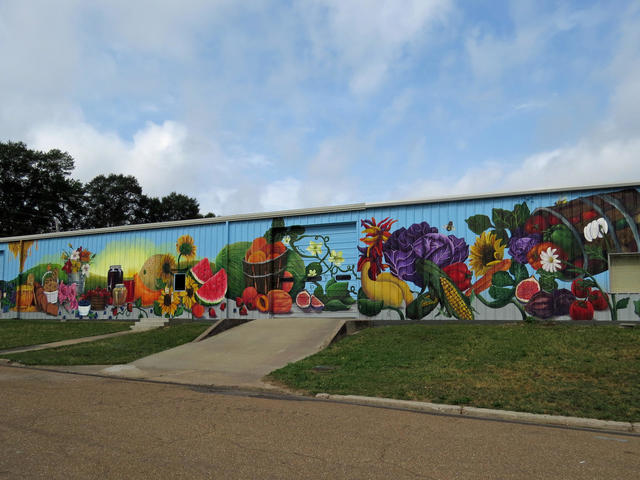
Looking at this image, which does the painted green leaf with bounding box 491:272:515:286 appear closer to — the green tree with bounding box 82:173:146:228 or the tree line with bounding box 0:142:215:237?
the tree line with bounding box 0:142:215:237

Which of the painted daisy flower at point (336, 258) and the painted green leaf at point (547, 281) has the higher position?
the painted daisy flower at point (336, 258)

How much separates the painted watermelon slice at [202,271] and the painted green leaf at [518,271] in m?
11.5

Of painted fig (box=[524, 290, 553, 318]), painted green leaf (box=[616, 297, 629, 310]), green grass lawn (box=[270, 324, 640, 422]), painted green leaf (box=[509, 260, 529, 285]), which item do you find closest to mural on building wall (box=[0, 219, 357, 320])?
green grass lawn (box=[270, 324, 640, 422])

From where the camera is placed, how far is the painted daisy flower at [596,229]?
1497 cm

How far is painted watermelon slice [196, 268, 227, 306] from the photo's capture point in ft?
66.5

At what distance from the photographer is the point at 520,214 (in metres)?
15.9

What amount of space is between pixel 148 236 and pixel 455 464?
19.7 m

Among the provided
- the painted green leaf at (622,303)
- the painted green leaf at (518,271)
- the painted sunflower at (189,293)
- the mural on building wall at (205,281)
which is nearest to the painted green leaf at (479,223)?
the painted green leaf at (518,271)

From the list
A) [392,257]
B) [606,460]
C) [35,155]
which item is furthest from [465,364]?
[35,155]

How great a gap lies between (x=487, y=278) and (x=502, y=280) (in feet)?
1.47

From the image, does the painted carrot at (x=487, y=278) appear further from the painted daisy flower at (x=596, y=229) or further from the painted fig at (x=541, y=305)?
the painted daisy flower at (x=596, y=229)

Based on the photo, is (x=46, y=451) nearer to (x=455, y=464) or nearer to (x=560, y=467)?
(x=455, y=464)

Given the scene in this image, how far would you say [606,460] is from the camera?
5250mm

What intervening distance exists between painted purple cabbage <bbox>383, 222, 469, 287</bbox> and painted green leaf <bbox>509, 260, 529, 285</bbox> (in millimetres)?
1418
